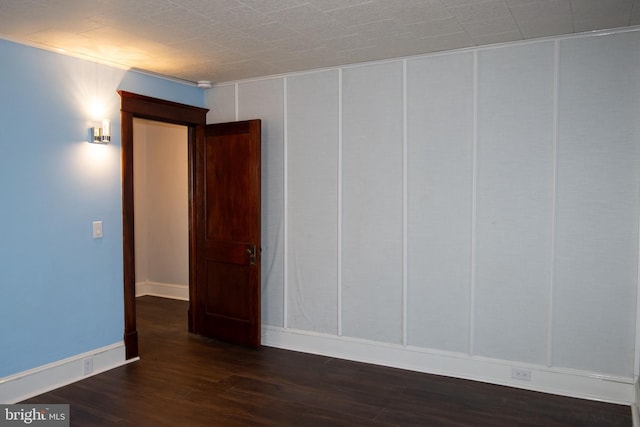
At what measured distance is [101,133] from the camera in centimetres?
416

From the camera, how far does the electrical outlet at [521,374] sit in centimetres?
382

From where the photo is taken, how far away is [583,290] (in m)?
3.64

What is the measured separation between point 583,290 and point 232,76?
357 cm

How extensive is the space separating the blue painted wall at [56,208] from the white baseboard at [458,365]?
1668mm

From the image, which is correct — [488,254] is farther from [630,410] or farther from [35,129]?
[35,129]

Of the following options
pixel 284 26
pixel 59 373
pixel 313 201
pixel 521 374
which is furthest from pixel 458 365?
pixel 59 373

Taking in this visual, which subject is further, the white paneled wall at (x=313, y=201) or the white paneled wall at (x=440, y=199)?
the white paneled wall at (x=313, y=201)

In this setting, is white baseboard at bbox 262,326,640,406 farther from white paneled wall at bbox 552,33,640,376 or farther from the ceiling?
the ceiling

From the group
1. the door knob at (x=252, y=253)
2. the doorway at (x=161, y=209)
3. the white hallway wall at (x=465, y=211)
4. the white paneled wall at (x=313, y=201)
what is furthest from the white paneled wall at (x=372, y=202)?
the doorway at (x=161, y=209)

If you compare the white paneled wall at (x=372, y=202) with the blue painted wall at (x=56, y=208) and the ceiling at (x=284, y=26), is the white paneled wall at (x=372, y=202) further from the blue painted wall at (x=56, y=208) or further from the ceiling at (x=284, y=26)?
the blue painted wall at (x=56, y=208)

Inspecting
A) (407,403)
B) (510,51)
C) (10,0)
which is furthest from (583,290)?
(10,0)

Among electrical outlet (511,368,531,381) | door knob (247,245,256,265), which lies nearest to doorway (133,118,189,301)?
door knob (247,245,256,265)

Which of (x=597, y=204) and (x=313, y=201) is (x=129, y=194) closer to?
(x=313, y=201)

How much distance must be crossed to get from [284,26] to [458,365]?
9.56 feet
